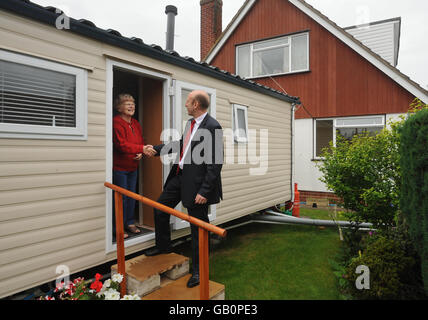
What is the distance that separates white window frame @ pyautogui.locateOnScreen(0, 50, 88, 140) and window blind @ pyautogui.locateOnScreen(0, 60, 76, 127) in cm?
4

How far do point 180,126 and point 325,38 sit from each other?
26.7 feet

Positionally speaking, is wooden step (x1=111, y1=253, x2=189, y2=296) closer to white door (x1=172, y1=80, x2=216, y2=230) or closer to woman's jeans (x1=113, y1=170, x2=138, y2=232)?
white door (x1=172, y1=80, x2=216, y2=230)

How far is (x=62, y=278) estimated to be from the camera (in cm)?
292

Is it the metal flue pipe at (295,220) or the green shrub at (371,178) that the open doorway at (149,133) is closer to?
the metal flue pipe at (295,220)

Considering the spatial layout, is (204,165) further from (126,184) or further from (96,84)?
(96,84)

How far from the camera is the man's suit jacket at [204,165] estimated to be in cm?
309

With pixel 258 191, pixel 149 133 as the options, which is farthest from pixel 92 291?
pixel 258 191

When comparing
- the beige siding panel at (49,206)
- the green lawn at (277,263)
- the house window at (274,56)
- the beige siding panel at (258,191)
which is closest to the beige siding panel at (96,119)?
the beige siding panel at (49,206)

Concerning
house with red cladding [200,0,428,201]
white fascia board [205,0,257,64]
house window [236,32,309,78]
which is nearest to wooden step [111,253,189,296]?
house with red cladding [200,0,428,201]

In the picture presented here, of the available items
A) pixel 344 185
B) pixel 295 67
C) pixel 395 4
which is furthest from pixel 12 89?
pixel 395 4

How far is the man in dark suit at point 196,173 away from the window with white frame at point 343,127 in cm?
704

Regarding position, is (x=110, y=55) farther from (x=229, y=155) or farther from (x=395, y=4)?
(x=395, y=4)

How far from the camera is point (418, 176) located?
301 cm

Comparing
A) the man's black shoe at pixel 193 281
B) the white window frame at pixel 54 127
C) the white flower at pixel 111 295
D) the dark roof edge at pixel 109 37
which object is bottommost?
the man's black shoe at pixel 193 281
